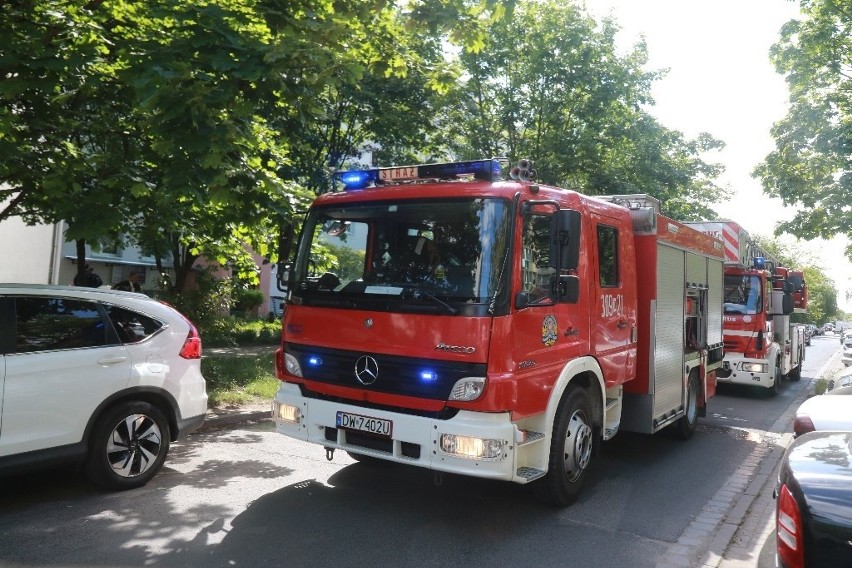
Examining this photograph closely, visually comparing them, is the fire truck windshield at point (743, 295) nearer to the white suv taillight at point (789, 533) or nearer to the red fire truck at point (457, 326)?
the red fire truck at point (457, 326)

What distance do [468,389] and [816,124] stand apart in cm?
1818

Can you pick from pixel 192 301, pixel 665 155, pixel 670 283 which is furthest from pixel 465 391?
pixel 665 155

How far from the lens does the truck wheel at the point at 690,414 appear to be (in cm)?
852

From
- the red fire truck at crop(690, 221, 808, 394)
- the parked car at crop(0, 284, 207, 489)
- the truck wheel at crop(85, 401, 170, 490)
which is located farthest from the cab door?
the red fire truck at crop(690, 221, 808, 394)

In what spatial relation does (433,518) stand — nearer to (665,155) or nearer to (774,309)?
(774,309)

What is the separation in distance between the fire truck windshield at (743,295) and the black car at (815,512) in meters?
10.7

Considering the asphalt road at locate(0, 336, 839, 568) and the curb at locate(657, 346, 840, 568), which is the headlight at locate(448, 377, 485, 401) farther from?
the curb at locate(657, 346, 840, 568)

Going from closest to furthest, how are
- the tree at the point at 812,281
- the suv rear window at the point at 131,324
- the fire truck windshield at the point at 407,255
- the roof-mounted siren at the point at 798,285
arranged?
1. the fire truck windshield at the point at 407,255
2. the suv rear window at the point at 131,324
3. the roof-mounted siren at the point at 798,285
4. the tree at the point at 812,281

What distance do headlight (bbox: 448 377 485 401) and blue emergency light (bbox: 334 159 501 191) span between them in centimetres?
160

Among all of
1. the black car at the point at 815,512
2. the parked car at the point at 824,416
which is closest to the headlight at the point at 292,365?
the black car at the point at 815,512

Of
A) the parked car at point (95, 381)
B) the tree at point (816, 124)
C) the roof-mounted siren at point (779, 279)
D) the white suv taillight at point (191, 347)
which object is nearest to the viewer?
the parked car at point (95, 381)

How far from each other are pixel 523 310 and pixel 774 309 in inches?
421

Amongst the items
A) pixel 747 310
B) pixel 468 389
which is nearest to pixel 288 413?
pixel 468 389

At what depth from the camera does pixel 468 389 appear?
4.60 metres
